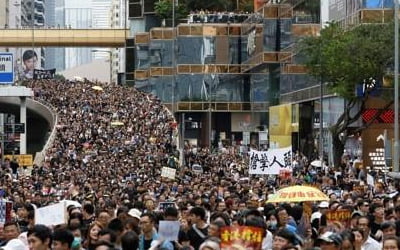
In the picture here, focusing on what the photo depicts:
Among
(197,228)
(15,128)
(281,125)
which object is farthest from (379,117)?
(197,228)

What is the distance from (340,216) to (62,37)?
113m

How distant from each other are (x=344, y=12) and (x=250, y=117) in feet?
108

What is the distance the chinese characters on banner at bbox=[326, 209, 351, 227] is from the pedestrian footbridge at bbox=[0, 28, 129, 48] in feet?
361

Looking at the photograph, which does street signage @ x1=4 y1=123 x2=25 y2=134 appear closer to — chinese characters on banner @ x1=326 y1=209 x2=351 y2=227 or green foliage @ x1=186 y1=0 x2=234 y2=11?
chinese characters on banner @ x1=326 y1=209 x2=351 y2=227

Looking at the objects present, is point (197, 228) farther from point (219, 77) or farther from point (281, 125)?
point (219, 77)

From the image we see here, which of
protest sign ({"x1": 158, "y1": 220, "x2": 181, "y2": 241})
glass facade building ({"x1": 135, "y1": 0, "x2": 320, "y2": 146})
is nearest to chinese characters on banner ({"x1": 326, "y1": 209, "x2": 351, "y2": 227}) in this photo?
protest sign ({"x1": 158, "y1": 220, "x2": 181, "y2": 241})

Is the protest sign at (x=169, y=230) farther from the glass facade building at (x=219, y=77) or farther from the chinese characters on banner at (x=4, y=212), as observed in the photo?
the glass facade building at (x=219, y=77)

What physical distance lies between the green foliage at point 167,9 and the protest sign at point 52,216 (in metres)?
90.1

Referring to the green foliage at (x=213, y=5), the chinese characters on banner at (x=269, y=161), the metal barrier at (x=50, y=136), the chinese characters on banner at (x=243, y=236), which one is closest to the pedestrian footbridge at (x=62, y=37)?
the green foliage at (x=213, y=5)

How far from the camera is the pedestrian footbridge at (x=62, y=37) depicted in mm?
126562

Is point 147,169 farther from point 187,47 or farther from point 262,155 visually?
point 187,47

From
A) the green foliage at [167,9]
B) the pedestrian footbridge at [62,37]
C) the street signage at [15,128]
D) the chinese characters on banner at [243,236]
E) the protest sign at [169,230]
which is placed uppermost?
the green foliage at [167,9]

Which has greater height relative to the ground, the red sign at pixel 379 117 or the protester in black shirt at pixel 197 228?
the red sign at pixel 379 117

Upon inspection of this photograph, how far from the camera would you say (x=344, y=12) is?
58656 mm
